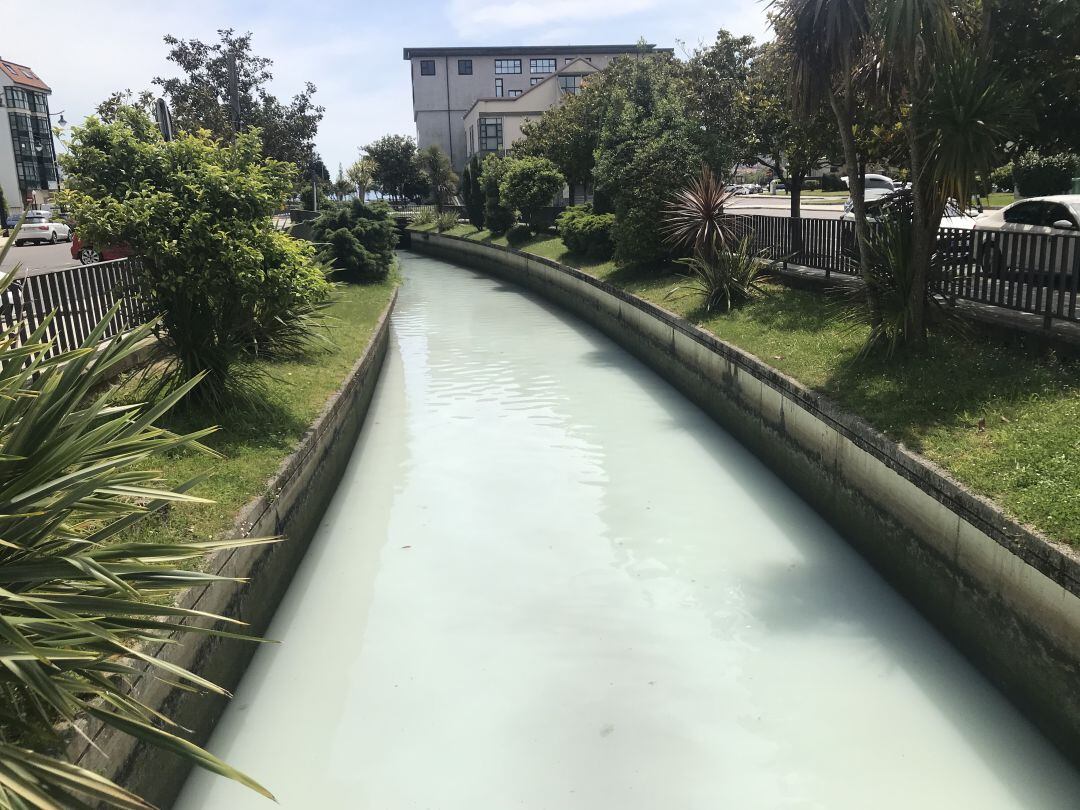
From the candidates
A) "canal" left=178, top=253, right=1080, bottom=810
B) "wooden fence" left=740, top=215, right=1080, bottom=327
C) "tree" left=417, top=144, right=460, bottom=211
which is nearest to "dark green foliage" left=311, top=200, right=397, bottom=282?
"canal" left=178, top=253, right=1080, bottom=810

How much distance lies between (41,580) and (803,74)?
8.85 m

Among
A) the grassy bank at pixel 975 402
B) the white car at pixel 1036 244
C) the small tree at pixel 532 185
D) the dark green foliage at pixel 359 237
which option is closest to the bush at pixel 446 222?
the small tree at pixel 532 185

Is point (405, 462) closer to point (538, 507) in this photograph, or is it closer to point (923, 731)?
point (538, 507)

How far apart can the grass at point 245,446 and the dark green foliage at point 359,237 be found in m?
11.7

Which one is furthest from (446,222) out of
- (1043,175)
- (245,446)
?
(245,446)

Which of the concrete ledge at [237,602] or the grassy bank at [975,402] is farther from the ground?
the grassy bank at [975,402]

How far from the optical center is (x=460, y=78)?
7156cm

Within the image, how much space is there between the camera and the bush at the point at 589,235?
2236 centimetres

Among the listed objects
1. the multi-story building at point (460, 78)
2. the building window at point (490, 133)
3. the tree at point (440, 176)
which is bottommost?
the tree at point (440, 176)

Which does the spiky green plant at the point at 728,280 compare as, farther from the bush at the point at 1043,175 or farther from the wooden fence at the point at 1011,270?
the bush at the point at 1043,175

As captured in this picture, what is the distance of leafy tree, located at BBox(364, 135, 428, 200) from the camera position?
223 ft

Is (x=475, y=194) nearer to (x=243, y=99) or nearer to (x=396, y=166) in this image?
(x=243, y=99)

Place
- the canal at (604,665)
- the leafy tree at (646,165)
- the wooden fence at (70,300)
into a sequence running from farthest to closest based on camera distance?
1. the leafy tree at (646,165)
2. the wooden fence at (70,300)
3. the canal at (604,665)

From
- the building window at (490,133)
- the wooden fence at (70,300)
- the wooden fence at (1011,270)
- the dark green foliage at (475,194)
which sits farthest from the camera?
the building window at (490,133)
